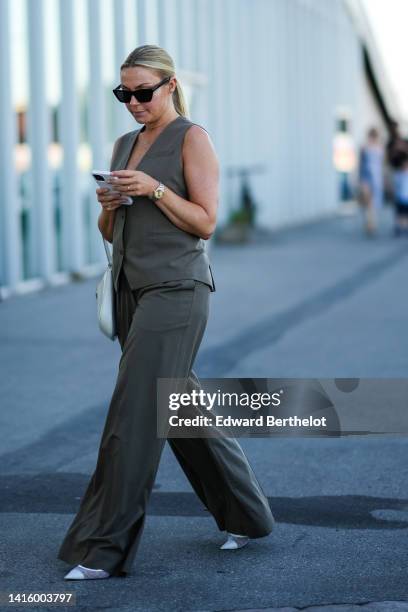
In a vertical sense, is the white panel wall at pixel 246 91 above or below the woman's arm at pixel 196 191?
below

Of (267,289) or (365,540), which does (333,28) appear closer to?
(267,289)

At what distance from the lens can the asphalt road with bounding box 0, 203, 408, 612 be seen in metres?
4.41

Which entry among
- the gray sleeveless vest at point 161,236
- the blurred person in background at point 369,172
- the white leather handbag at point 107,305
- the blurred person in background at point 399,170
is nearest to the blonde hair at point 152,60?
the gray sleeveless vest at point 161,236

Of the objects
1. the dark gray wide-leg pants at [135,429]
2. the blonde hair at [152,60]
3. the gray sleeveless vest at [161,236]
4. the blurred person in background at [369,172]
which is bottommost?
the blurred person in background at [369,172]

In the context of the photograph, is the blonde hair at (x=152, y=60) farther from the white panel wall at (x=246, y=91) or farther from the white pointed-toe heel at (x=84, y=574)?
the white panel wall at (x=246, y=91)

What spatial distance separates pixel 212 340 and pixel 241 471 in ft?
19.3

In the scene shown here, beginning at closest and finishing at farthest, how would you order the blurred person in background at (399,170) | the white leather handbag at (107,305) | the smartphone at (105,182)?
the smartphone at (105,182) < the white leather handbag at (107,305) < the blurred person in background at (399,170)

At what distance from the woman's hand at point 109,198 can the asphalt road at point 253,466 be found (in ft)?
4.29

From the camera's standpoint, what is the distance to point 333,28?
1316 inches

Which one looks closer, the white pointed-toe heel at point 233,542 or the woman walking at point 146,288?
the woman walking at point 146,288

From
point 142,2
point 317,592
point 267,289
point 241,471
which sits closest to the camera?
point 317,592

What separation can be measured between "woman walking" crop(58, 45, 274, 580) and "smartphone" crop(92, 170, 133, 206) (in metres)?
0.03

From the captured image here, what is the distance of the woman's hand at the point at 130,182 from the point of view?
4305 mm

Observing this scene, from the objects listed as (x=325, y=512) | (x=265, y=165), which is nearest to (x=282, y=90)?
(x=265, y=165)
